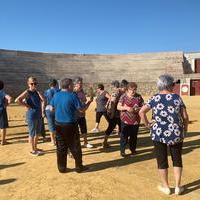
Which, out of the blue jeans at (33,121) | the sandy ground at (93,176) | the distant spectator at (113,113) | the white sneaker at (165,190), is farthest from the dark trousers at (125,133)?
the white sneaker at (165,190)

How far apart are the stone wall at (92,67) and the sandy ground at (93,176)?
3038cm

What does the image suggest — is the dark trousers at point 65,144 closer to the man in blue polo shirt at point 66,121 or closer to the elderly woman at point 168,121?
the man in blue polo shirt at point 66,121

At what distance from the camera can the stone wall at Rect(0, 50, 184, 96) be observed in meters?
40.2

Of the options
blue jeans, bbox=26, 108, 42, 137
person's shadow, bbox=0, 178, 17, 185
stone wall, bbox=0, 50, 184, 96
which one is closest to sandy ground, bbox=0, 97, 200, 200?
person's shadow, bbox=0, 178, 17, 185

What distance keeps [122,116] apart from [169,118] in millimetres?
2819

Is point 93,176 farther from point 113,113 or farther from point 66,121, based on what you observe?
point 113,113

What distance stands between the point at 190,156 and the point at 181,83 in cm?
3437

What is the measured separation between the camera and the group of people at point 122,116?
5.92 metres

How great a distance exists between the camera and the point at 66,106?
7.14m

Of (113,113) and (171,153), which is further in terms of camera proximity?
(113,113)

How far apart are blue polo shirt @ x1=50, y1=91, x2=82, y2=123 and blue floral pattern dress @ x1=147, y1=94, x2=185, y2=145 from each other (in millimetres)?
1813

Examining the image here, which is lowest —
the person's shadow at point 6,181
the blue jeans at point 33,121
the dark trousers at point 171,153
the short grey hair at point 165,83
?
the person's shadow at point 6,181

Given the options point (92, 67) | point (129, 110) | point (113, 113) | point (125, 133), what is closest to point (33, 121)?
point (113, 113)

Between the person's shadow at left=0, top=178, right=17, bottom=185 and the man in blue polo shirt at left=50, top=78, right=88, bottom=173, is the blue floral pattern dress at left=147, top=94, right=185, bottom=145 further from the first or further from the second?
the person's shadow at left=0, top=178, right=17, bottom=185
